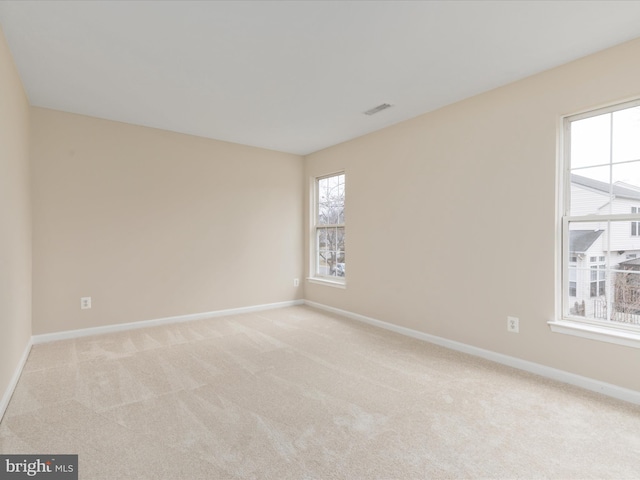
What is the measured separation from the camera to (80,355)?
10.0ft

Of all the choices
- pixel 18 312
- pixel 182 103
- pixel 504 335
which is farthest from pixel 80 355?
pixel 504 335

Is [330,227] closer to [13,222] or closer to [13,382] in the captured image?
[13,222]

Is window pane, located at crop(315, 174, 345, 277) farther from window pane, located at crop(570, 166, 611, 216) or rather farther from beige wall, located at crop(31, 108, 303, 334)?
window pane, located at crop(570, 166, 611, 216)

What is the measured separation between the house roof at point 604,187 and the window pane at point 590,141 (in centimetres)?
11

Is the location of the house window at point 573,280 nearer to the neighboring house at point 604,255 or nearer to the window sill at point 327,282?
the neighboring house at point 604,255

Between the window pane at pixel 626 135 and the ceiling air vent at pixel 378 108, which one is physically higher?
the ceiling air vent at pixel 378 108

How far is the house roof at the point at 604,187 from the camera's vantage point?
7.61ft

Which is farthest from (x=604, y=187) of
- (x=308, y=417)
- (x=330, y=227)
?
(x=330, y=227)

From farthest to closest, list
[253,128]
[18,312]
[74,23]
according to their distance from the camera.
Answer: [253,128] < [18,312] < [74,23]

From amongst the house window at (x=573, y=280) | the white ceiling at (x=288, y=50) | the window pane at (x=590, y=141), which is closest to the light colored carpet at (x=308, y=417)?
the house window at (x=573, y=280)

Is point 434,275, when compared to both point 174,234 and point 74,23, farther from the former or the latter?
point 74,23

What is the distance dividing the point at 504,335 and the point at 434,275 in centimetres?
84

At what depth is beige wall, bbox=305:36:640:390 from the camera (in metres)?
2.46

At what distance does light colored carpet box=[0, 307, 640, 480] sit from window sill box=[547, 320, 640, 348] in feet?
1.30
